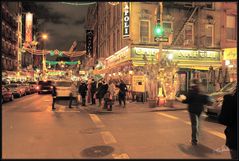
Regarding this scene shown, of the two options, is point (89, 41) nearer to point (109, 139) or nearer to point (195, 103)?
point (109, 139)

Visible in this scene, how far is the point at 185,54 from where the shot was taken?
2839 cm

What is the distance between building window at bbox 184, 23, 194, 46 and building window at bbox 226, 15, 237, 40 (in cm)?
366

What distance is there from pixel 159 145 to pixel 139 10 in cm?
2089

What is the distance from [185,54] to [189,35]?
196 centimetres

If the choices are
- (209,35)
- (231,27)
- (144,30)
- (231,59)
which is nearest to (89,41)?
(144,30)

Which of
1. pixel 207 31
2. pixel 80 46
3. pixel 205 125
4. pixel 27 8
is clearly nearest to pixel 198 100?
pixel 205 125

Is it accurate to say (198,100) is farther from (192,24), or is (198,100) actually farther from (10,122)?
(192,24)

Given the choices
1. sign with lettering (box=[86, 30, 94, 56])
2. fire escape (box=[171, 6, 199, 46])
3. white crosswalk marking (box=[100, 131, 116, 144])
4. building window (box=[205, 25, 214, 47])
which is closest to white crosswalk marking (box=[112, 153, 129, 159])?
white crosswalk marking (box=[100, 131, 116, 144])

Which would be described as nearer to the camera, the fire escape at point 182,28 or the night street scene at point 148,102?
the night street scene at point 148,102

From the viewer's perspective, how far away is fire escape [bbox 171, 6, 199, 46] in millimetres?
27344

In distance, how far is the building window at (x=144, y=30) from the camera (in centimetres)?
2747

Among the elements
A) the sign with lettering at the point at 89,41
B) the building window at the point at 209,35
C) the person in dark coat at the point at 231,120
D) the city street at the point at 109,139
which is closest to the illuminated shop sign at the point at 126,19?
the building window at the point at 209,35

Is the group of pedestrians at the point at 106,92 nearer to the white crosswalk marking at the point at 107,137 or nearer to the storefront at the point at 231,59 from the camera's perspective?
the white crosswalk marking at the point at 107,137

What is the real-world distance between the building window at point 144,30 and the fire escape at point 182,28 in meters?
2.57
